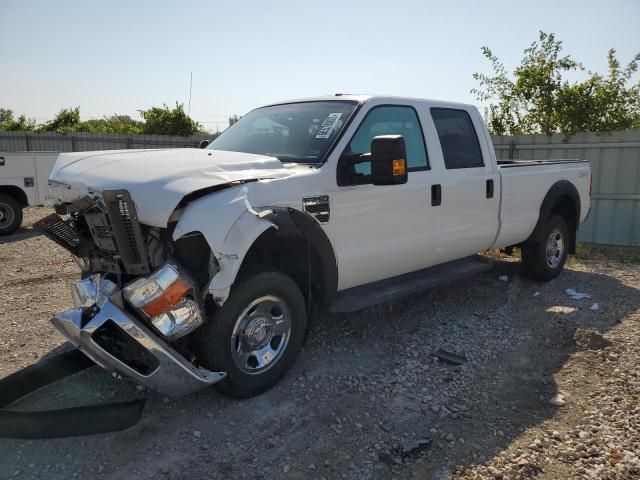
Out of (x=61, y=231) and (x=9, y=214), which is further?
(x=9, y=214)

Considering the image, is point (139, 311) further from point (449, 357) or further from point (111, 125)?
point (111, 125)

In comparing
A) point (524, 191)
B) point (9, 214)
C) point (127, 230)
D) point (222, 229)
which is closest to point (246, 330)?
point (222, 229)

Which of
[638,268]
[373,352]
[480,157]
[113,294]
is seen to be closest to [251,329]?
[113,294]

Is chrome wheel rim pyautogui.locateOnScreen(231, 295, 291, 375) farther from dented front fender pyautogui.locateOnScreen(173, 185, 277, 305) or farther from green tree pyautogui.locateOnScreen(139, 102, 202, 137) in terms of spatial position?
green tree pyautogui.locateOnScreen(139, 102, 202, 137)

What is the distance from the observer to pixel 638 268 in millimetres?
7879

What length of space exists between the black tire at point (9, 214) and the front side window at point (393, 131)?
820cm

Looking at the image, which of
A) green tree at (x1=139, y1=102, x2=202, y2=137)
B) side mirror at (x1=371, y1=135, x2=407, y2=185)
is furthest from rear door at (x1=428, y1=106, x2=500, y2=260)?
green tree at (x1=139, y1=102, x2=202, y2=137)

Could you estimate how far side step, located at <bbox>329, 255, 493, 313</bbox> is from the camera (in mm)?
4207

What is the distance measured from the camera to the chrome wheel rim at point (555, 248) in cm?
671

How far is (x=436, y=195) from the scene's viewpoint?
4855 millimetres

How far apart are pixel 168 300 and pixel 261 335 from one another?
779mm

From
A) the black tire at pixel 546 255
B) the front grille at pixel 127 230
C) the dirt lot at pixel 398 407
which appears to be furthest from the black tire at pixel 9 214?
the black tire at pixel 546 255

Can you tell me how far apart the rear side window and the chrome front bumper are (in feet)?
10.0

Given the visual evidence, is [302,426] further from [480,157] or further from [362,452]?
[480,157]
